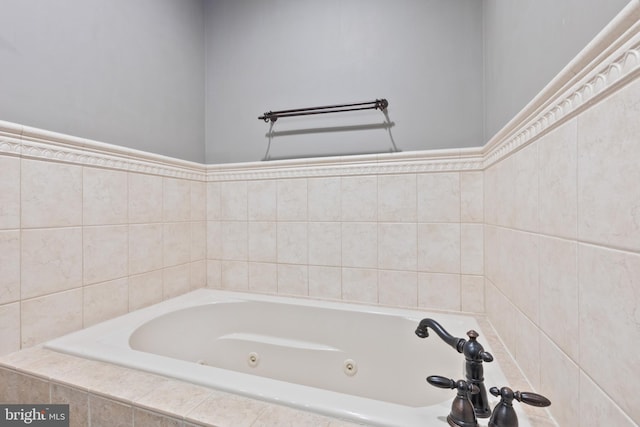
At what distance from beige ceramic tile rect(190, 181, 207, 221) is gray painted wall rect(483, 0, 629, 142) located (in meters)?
1.70

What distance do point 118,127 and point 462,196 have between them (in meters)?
1.77

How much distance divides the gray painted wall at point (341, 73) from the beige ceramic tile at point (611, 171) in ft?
3.40

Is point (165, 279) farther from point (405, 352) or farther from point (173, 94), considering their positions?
point (405, 352)

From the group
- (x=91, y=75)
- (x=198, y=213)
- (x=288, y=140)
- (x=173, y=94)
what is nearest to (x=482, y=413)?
(x=288, y=140)

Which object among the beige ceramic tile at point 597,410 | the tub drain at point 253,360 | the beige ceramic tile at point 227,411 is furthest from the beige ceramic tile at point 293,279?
the beige ceramic tile at point 597,410

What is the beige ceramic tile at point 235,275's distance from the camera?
1.92 meters

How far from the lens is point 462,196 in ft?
5.00

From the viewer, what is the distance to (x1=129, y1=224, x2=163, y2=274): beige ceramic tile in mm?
1515

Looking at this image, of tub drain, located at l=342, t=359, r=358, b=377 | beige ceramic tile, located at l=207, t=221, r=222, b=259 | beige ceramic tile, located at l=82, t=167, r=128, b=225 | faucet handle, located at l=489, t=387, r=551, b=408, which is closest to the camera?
faucet handle, located at l=489, t=387, r=551, b=408

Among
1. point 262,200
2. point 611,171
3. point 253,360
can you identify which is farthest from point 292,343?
point 611,171

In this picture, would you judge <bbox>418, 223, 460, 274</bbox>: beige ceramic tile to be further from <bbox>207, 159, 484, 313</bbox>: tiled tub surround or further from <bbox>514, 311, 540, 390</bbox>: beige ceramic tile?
<bbox>514, 311, 540, 390</bbox>: beige ceramic tile

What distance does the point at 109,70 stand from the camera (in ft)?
4.75

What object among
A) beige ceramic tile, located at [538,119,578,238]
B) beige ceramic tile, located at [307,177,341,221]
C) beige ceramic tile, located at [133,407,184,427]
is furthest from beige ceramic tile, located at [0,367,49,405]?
beige ceramic tile, located at [538,119,578,238]

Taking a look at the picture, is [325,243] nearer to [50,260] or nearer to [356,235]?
[356,235]
